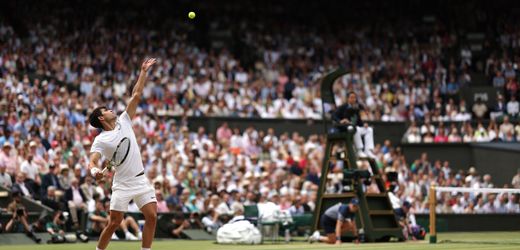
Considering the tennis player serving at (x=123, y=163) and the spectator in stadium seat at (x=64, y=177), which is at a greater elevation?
the tennis player serving at (x=123, y=163)

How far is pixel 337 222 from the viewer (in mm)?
23812

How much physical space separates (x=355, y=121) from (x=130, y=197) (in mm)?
10214

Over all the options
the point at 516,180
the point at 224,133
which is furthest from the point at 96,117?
the point at 516,180

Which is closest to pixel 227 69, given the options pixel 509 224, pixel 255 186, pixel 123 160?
pixel 255 186

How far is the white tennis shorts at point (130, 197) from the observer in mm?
14953

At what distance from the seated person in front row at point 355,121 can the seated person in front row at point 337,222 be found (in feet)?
4.46

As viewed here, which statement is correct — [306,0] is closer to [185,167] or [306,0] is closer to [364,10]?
[364,10]

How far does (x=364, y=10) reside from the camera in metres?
48.9

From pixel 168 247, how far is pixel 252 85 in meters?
17.9

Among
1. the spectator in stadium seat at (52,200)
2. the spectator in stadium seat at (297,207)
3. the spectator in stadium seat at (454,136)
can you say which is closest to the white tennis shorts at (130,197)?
the spectator in stadium seat at (52,200)

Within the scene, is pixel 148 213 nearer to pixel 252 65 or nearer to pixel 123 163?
pixel 123 163

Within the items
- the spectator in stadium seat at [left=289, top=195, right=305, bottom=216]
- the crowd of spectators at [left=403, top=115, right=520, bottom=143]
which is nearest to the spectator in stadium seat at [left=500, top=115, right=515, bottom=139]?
the crowd of spectators at [left=403, top=115, right=520, bottom=143]

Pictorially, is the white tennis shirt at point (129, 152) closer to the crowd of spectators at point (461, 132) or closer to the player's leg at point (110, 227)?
the player's leg at point (110, 227)

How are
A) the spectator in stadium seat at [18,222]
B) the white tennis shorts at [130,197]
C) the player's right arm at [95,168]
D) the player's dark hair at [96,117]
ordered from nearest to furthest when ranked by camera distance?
the player's right arm at [95,168], the player's dark hair at [96,117], the white tennis shorts at [130,197], the spectator in stadium seat at [18,222]
